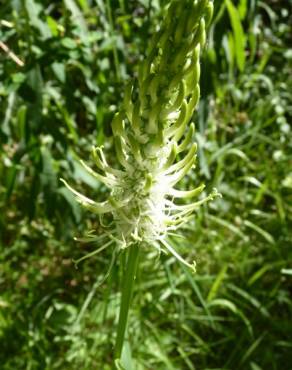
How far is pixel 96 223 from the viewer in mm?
3691

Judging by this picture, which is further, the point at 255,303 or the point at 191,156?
the point at 255,303

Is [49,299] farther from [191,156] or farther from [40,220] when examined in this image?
[191,156]

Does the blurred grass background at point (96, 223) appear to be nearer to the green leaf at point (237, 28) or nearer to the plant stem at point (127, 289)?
the green leaf at point (237, 28)

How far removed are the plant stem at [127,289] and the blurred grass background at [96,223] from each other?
670 mm

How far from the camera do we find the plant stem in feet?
4.97

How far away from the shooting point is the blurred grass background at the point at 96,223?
99.3 inches

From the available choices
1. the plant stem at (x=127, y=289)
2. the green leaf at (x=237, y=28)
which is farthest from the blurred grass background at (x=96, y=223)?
the plant stem at (x=127, y=289)

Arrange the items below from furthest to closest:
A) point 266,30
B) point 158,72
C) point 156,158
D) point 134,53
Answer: point 266,30 < point 134,53 < point 156,158 < point 158,72

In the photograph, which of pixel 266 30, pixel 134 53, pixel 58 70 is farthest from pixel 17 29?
pixel 266 30

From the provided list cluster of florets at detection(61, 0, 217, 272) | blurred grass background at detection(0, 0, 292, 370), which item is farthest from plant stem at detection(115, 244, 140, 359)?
blurred grass background at detection(0, 0, 292, 370)

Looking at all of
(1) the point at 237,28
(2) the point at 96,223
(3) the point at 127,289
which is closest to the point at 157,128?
(3) the point at 127,289

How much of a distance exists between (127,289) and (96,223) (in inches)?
85.0

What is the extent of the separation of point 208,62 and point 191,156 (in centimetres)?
121

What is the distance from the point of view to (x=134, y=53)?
3.57 metres
